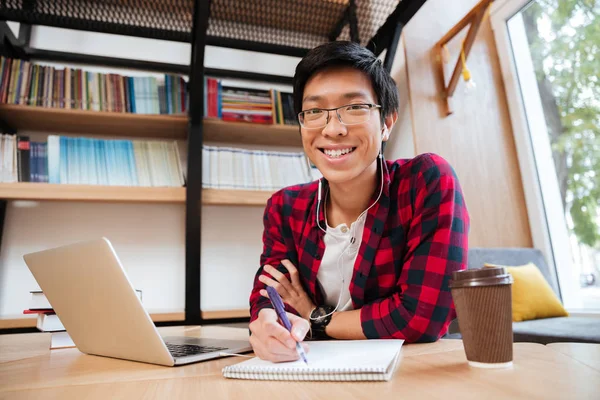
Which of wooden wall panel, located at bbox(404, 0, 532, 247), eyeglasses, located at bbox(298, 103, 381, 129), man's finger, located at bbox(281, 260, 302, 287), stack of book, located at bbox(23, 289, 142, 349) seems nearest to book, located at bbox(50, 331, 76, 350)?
stack of book, located at bbox(23, 289, 142, 349)

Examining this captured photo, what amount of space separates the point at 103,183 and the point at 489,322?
183 cm

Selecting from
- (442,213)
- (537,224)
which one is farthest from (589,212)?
(442,213)

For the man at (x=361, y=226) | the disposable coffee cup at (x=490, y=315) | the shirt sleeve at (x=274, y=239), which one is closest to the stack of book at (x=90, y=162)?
the shirt sleeve at (x=274, y=239)

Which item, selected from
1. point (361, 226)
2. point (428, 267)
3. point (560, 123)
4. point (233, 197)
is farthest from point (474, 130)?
point (428, 267)

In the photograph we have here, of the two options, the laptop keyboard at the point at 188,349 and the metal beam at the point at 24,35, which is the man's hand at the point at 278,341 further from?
the metal beam at the point at 24,35

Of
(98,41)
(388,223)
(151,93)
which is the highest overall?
(98,41)

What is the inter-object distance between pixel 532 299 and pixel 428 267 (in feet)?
4.44

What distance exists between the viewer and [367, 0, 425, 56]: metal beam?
1.89 m

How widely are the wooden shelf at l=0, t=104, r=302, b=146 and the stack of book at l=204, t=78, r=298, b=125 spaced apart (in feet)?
0.15

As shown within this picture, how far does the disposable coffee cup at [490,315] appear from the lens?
1.61 feet

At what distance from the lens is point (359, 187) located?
1092 millimetres

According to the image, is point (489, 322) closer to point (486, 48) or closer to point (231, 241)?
point (231, 241)

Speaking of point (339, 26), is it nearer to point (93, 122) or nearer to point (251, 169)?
point (251, 169)

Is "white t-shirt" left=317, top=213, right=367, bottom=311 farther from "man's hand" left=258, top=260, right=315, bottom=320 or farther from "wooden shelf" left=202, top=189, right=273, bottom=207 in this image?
"wooden shelf" left=202, top=189, right=273, bottom=207
